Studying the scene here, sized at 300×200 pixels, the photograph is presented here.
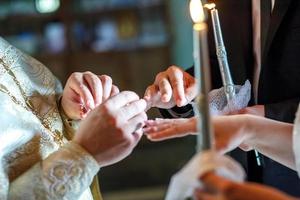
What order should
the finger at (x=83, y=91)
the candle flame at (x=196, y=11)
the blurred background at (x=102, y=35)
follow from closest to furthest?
the candle flame at (x=196, y=11) < the finger at (x=83, y=91) < the blurred background at (x=102, y=35)

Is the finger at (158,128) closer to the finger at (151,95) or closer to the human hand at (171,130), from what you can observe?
the human hand at (171,130)

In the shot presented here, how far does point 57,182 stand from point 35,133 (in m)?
0.15

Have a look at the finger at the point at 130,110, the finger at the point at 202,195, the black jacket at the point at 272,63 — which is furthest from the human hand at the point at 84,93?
the finger at the point at 202,195

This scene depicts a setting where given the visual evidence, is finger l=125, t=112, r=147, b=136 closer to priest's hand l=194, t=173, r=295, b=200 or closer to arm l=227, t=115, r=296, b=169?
arm l=227, t=115, r=296, b=169

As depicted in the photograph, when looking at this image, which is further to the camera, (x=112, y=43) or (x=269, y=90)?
(x=112, y=43)

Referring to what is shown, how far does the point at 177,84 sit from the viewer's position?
101 centimetres

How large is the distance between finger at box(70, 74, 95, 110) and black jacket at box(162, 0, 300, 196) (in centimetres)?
25

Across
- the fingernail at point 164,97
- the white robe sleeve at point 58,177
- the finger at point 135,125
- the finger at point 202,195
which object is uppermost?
the finger at point 202,195

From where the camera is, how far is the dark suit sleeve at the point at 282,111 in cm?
105

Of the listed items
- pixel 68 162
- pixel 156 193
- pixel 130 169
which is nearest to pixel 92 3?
pixel 130 169

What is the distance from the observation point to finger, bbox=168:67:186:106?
0.99 metres

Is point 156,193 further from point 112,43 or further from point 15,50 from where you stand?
point 15,50

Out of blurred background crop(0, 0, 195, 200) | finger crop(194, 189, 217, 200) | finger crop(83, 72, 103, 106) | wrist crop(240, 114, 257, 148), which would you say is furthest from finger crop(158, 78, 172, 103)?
blurred background crop(0, 0, 195, 200)

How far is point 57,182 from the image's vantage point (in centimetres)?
76
